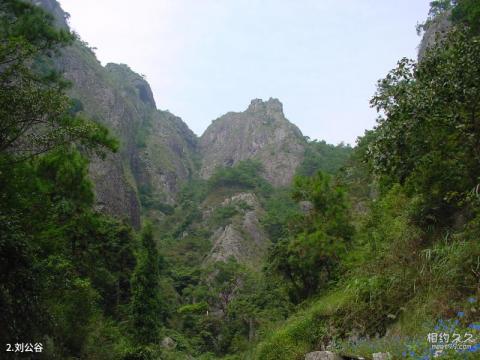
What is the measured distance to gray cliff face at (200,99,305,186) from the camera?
9362 centimetres

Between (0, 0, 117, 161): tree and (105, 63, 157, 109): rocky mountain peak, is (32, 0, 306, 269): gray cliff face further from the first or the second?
(0, 0, 117, 161): tree

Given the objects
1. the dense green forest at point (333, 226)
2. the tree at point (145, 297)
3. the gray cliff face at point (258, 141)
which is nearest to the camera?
the dense green forest at point (333, 226)

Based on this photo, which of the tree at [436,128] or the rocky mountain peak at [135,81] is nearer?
the tree at [436,128]

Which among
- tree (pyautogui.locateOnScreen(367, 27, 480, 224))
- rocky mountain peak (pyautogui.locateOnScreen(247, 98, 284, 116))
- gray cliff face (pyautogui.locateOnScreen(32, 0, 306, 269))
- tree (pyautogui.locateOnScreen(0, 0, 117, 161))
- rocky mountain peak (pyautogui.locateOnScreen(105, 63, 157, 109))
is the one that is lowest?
tree (pyautogui.locateOnScreen(367, 27, 480, 224))

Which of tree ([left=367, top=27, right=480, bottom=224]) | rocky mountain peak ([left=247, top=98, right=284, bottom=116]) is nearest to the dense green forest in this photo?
tree ([left=367, top=27, right=480, bottom=224])

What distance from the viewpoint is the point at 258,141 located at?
348 ft

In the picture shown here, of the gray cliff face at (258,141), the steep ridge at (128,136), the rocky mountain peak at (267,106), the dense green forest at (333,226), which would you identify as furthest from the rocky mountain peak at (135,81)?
the dense green forest at (333,226)

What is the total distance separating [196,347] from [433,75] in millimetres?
28173

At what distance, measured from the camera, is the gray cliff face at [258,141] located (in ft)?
307

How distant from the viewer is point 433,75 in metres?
8.53

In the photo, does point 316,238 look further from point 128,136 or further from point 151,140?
point 151,140

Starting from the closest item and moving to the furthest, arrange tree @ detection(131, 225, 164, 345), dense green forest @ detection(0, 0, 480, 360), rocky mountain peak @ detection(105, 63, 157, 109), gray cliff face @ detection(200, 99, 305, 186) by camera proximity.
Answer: dense green forest @ detection(0, 0, 480, 360) → tree @ detection(131, 225, 164, 345) → gray cliff face @ detection(200, 99, 305, 186) → rocky mountain peak @ detection(105, 63, 157, 109)

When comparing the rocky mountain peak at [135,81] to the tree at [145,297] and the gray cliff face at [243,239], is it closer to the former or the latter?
the gray cliff face at [243,239]

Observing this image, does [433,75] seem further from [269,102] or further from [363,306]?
[269,102]
